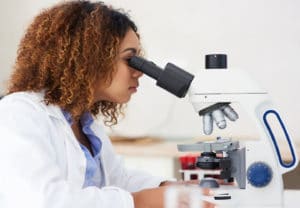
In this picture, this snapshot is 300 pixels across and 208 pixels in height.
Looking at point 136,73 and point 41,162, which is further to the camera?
point 136,73

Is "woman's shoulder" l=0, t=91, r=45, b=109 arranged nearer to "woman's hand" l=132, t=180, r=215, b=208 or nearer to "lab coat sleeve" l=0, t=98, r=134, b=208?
"lab coat sleeve" l=0, t=98, r=134, b=208

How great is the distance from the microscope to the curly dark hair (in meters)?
0.09

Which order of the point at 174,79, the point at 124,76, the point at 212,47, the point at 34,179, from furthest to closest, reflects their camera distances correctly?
the point at 212,47 → the point at 124,76 → the point at 174,79 → the point at 34,179

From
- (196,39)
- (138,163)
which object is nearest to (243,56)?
(196,39)

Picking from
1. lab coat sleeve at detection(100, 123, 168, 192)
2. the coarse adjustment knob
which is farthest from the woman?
the coarse adjustment knob

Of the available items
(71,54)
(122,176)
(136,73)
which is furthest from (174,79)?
(122,176)

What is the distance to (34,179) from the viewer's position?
86 centimetres

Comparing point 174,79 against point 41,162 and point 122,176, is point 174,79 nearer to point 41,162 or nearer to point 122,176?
point 41,162

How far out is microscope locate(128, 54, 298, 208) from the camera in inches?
38.3

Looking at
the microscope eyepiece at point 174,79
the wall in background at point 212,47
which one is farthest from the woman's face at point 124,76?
the wall in background at point 212,47

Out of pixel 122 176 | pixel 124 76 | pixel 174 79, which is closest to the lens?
pixel 174 79

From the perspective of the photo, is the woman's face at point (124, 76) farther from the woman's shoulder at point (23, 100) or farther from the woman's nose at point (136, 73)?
the woman's shoulder at point (23, 100)

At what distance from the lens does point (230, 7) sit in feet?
7.14

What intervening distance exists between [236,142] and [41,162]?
46 centimetres
